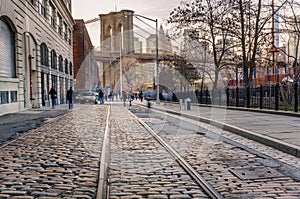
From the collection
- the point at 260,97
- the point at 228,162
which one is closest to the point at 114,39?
the point at 260,97

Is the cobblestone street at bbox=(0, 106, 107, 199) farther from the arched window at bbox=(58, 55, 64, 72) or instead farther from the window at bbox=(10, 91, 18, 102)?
the arched window at bbox=(58, 55, 64, 72)

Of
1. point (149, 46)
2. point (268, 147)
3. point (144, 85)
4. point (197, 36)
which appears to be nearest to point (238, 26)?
point (197, 36)

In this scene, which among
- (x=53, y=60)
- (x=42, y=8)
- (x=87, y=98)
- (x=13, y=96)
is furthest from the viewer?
(x=87, y=98)

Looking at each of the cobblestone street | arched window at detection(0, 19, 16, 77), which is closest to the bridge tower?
arched window at detection(0, 19, 16, 77)

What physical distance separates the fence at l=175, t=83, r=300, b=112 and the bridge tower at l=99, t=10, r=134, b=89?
1891 inches

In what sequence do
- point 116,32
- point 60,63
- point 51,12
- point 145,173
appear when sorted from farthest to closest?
point 116,32, point 60,63, point 51,12, point 145,173

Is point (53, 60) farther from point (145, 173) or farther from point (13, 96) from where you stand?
point (145, 173)

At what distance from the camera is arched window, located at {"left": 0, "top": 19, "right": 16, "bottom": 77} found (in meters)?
19.1

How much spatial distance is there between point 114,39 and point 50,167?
7844 cm

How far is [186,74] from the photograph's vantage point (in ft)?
114

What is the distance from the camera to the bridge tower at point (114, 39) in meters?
75.1

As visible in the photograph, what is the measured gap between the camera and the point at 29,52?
79.1 ft

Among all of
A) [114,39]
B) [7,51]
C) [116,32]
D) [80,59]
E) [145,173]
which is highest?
[116,32]

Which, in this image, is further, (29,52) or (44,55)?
(44,55)
